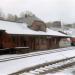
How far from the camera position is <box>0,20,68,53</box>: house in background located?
33875 millimetres

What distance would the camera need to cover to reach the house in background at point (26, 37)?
1334 inches

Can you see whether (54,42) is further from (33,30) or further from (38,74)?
(38,74)

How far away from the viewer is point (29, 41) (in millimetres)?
38719

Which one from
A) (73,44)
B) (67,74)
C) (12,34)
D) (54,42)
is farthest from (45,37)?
(67,74)

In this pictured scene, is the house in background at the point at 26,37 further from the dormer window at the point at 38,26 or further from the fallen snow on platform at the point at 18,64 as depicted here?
the fallen snow on platform at the point at 18,64

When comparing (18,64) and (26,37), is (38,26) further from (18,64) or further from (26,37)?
(18,64)

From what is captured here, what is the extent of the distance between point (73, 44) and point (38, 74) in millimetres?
50499

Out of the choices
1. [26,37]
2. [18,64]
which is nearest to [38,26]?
[26,37]

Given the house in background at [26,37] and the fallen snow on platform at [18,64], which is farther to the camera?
the house in background at [26,37]

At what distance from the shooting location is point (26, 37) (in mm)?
36875

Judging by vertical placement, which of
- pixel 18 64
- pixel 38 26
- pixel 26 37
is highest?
pixel 38 26

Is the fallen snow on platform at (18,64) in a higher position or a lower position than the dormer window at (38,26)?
lower

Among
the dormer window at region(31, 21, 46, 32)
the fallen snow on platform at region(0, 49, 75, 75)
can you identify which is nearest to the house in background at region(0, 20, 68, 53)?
the dormer window at region(31, 21, 46, 32)

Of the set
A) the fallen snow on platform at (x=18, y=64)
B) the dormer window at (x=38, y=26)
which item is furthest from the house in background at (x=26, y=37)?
the fallen snow on platform at (x=18, y=64)
